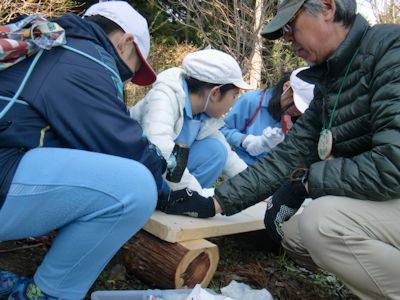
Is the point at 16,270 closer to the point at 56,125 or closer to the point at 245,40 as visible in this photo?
the point at 56,125

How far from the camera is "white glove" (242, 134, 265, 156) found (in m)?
3.32

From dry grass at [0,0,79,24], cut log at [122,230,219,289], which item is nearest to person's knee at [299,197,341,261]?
cut log at [122,230,219,289]

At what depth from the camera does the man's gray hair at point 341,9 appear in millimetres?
1871

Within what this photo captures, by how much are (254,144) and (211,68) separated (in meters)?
0.87

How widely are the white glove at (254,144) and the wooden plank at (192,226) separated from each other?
38.6 inches

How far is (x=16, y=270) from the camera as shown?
2.10 metres

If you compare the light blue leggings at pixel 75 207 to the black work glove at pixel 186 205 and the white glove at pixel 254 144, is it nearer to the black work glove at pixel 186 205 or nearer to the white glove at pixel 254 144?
the black work glove at pixel 186 205

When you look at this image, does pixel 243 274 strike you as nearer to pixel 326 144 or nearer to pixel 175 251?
pixel 175 251

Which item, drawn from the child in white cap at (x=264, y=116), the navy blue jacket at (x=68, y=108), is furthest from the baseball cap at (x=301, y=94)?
the navy blue jacket at (x=68, y=108)

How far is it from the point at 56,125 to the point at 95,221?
0.34 m

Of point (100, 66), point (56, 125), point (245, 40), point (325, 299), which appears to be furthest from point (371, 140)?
point (245, 40)

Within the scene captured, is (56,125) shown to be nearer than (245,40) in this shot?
Yes

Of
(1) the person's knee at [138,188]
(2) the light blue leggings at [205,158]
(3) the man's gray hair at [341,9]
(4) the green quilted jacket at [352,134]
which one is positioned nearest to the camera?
(1) the person's knee at [138,188]

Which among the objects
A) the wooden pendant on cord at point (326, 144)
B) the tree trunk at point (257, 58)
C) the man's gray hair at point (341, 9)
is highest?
the man's gray hair at point (341, 9)
